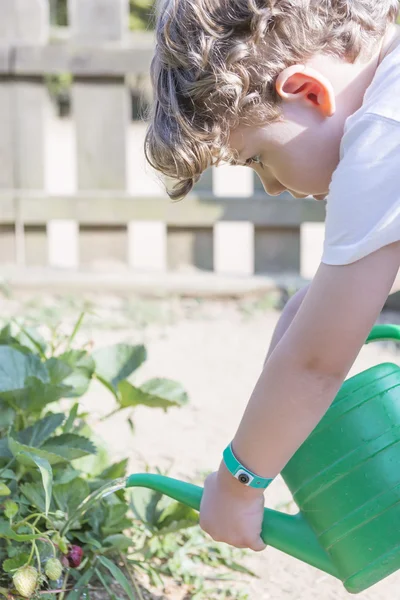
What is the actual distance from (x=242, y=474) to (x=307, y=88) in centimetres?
46

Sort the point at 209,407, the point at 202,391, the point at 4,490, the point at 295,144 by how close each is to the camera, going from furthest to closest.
Answer: the point at 202,391 → the point at 209,407 → the point at 4,490 → the point at 295,144

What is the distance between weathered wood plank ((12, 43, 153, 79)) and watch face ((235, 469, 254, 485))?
264cm

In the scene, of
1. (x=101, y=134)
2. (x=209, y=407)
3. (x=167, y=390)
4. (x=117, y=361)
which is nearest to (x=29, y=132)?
(x=101, y=134)

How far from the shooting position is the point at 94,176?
3553 mm

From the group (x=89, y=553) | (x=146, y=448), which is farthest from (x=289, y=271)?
(x=89, y=553)

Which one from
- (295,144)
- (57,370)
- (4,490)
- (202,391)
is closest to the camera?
(295,144)

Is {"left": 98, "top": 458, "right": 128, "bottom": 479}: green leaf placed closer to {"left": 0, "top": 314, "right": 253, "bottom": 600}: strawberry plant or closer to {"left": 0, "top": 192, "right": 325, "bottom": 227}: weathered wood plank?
{"left": 0, "top": 314, "right": 253, "bottom": 600}: strawberry plant

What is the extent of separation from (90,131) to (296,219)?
0.89 meters

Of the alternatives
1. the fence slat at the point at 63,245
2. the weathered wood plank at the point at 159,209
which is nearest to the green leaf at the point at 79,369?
the weathered wood plank at the point at 159,209

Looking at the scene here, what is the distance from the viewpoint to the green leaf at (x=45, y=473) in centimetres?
112

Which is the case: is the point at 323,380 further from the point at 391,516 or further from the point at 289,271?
the point at 289,271

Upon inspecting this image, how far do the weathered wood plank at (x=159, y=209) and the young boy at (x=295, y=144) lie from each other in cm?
234

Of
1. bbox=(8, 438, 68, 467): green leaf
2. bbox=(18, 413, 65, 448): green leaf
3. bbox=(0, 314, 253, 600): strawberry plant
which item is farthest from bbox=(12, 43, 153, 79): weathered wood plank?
bbox=(8, 438, 68, 467): green leaf

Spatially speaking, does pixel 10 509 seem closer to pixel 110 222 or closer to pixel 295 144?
pixel 295 144
